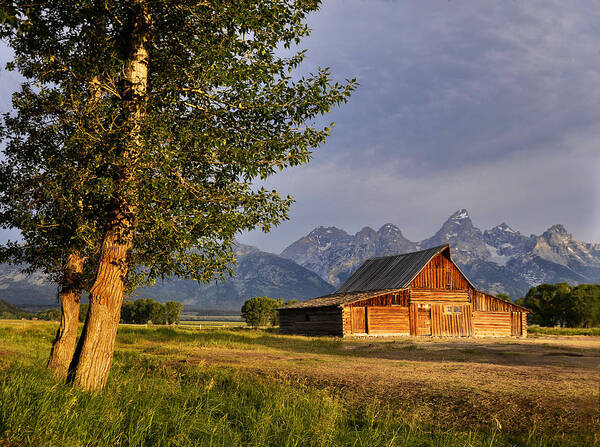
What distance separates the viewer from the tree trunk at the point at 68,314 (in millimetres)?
12906

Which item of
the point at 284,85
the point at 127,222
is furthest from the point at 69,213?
the point at 284,85

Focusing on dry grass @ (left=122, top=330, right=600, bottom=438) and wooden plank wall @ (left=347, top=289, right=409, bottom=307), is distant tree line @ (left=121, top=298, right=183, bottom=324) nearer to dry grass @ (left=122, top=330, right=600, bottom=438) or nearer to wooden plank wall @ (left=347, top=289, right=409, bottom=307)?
wooden plank wall @ (left=347, top=289, right=409, bottom=307)

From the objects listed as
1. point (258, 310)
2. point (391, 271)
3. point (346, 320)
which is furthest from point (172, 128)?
point (258, 310)

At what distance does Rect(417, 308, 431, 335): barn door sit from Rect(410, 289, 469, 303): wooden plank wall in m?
1.16

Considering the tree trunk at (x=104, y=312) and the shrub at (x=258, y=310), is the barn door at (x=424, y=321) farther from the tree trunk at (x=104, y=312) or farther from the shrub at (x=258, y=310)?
the shrub at (x=258, y=310)

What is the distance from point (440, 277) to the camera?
5069 centimetres

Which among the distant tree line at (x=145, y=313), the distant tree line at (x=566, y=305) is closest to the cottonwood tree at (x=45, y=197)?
the distant tree line at (x=566, y=305)

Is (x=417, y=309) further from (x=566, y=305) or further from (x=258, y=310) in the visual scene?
(x=258, y=310)

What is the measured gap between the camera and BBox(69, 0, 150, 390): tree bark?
8.98 m

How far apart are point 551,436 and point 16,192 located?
16.0 metres

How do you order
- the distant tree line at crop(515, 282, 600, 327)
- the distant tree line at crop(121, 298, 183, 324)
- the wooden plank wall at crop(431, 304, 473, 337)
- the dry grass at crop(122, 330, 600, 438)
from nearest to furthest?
the dry grass at crop(122, 330, 600, 438) < the wooden plank wall at crop(431, 304, 473, 337) < the distant tree line at crop(515, 282, 600, 327) < the distant tree line at crop(121, 298, 183, 324)

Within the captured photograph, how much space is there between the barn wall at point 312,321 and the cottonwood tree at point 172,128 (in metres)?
36.4

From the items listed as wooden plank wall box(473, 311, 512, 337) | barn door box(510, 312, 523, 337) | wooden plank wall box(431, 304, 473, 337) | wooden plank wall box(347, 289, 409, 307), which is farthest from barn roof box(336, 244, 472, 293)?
barn door box(510, 312, 523, 337)

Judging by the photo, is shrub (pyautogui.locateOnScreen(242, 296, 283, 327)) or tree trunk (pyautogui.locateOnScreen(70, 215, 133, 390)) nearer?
tree trunk (pyautogui.locateOnScreen(70, 215, 133, 390))
